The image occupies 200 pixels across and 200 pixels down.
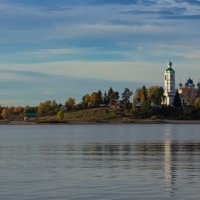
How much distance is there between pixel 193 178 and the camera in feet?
136

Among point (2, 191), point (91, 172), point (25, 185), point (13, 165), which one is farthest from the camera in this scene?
point (13, 165)

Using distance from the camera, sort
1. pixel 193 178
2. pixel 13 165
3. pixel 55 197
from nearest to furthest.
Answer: pixel 55 197, pixel 193 178, pixel 13 165

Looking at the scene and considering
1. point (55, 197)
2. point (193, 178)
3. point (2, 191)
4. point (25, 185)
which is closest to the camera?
point (55, 197)

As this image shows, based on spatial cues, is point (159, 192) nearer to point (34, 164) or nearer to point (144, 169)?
point (144, 169)

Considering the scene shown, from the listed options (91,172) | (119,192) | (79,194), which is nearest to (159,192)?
(119,192)

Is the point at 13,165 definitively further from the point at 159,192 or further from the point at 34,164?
the point at 159,192

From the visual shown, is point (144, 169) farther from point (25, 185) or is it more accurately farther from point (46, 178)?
point (25, 185)

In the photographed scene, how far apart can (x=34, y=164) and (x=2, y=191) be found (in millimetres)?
16657

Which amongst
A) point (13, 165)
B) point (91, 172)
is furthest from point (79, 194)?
point (13, 165)

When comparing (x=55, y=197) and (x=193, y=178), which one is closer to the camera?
(x=55, y=197)

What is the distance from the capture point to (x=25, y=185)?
38781 millimetres

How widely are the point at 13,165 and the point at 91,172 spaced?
8.56 meters

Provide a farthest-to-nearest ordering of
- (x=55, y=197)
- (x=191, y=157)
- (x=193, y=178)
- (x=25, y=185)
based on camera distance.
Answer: (x=191, y=157)
(x=193, y=178)
(x=25, y=185)
(x=55, y=197)

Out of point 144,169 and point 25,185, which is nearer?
point 25,185
